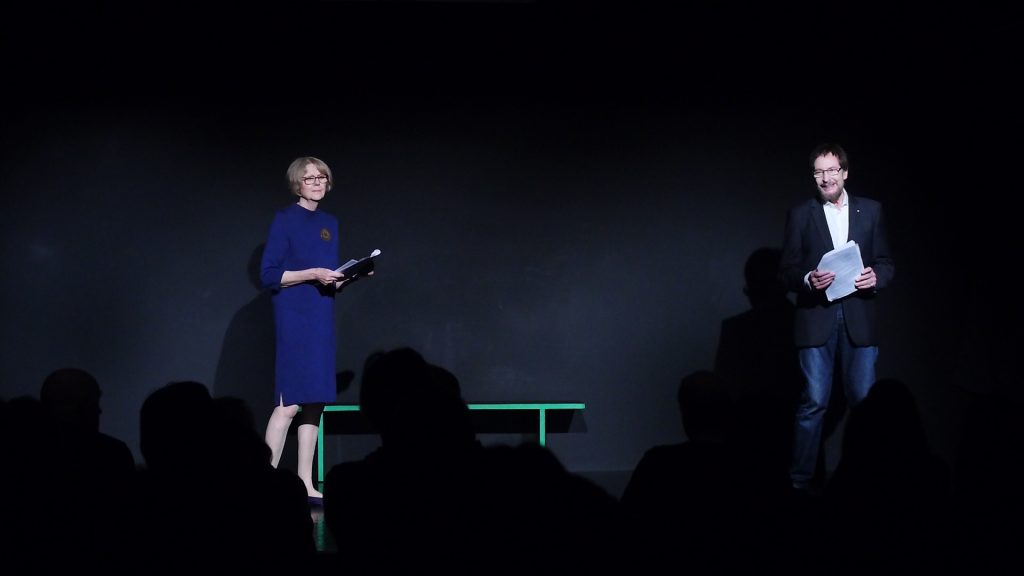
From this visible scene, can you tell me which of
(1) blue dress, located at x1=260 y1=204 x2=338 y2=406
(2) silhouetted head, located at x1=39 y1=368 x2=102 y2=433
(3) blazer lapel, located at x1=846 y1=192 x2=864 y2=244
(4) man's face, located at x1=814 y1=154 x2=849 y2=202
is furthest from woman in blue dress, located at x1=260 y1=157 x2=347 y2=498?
(3) blazer lapel, located at x1=846 y1=192 x2=864 y2=244

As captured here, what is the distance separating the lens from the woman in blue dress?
4.22 meters

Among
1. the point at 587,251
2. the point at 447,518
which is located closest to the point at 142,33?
the point at 587,251

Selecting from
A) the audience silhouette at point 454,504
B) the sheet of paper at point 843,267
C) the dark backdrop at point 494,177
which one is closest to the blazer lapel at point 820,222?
the sheet of paper at point 843,267

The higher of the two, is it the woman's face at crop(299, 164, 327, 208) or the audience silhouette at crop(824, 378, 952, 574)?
the woman's face at crop(299, 164, 327, 208)

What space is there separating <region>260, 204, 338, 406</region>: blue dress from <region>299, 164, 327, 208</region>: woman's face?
7cm

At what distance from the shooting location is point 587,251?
17.4 ft

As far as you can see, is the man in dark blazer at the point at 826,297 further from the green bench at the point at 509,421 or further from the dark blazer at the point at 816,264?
the green bench at the point at 509,421

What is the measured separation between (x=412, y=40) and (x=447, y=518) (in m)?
3.74

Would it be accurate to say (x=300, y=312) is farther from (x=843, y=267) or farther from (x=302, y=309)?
(x=843, y=267)

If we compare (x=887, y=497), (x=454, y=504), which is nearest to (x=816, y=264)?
(x=887, y=497)

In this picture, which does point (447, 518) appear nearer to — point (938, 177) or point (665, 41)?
point (665, 41)

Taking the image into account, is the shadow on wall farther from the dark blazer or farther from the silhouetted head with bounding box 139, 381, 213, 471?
the silhouetted head with bounding box 139, 381, 213, 471

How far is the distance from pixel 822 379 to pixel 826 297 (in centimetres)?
35

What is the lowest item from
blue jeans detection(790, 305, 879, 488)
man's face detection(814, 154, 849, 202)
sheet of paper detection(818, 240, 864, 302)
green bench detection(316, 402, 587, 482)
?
green bench detection(316, 402, 587, 482)
